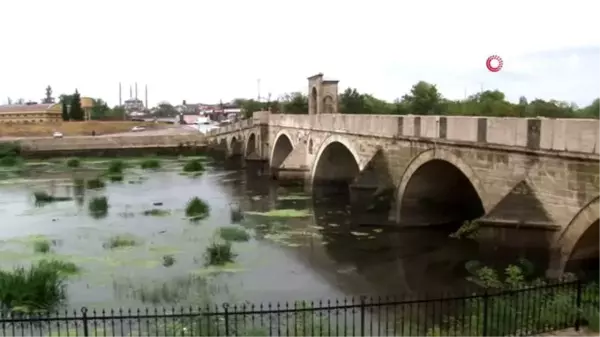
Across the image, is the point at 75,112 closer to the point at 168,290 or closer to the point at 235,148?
the point at 235,148

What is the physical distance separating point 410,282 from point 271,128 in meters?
22.9

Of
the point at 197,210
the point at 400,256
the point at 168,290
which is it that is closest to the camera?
the point at 168,290

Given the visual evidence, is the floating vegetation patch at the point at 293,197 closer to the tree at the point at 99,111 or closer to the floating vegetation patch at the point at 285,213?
the floating vegetation patch at the point at 285,213

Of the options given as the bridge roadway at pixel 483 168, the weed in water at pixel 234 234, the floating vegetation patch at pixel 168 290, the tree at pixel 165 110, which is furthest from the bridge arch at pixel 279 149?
the tree at pixel 165 110

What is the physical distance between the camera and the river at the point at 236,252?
11.2m

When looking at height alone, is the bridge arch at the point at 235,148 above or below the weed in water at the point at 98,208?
above

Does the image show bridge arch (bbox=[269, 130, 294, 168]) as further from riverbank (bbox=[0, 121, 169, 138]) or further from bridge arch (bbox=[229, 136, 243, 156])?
riverbank (bbox=[0, 121, 169, 138])

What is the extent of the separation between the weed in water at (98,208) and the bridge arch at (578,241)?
13511mm

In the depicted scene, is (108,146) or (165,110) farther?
(165,110)

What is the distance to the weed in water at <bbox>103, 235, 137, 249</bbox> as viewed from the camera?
47.9 ft

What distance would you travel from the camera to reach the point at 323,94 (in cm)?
2794

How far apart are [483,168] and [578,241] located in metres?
2.99

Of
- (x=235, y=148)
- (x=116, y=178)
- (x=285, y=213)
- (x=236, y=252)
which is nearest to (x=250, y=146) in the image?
(x=235, y=148)

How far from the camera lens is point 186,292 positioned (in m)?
10.9
